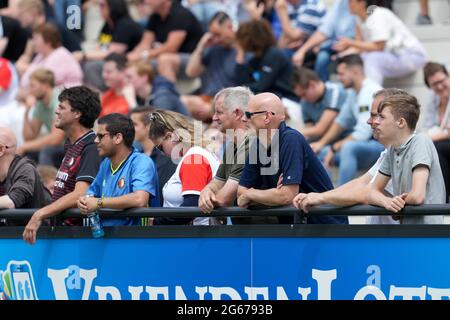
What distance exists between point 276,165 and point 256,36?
4.46 m

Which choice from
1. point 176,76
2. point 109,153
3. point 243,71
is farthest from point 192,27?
point 109,153

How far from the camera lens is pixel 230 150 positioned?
7.39m

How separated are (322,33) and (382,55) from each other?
91cm

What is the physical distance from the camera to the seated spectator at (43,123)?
38.1ft

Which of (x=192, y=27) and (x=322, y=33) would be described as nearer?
(x=322, y=33)

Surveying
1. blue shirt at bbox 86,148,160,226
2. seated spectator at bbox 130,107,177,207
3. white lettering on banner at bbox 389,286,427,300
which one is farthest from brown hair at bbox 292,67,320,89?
white lettering on banner at bbox 389,286,427,300

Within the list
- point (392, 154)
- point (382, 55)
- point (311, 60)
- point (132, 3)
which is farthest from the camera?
point (132, 3)

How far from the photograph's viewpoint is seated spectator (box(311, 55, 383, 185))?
9.98m

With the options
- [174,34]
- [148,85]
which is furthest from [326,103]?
[174,34]

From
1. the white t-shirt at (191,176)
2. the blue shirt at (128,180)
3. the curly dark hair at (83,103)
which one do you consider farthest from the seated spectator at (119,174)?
the curly dark hair at (83,103)

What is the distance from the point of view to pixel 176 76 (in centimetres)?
1272

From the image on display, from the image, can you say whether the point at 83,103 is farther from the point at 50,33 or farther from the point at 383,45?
the point at 50,33
